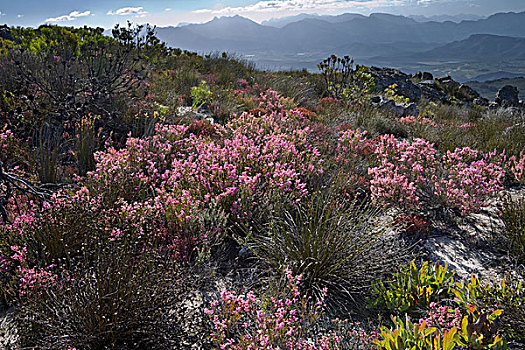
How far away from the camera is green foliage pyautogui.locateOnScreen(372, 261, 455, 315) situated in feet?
9.29

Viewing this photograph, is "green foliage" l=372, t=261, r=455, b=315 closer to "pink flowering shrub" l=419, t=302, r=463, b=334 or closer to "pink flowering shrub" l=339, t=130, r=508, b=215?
"pink flowering shrub" l=419, t=302, r=463, b=334

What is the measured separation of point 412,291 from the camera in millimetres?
2908

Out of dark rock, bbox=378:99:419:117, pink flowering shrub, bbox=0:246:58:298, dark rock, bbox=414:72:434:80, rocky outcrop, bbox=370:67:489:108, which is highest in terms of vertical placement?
dark rock, bbox=414:72:434:80

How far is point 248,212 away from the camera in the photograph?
369 cm

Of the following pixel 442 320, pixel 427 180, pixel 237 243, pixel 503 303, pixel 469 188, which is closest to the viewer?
pixel 442 320

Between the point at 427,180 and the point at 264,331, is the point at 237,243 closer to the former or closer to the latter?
the point at 264,331

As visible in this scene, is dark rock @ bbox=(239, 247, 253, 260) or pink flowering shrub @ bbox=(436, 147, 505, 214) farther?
pink flowering shrub @ bbox=(436, 147, 505, 214)

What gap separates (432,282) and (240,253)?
72.3 inches

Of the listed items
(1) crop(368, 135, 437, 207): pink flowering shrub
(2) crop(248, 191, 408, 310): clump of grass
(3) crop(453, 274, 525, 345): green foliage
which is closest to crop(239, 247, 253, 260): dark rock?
(2) crop(248, 191, 408, 310): clump of grass

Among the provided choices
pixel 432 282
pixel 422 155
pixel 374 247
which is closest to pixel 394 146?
pixel 422 155

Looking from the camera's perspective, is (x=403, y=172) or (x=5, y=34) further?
(x=5, y=34)

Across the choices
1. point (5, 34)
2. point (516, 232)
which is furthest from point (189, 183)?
point (5, 34)

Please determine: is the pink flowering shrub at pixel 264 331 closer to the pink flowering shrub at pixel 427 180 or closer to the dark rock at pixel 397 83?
the pink flowering shrub at pixel 427 180

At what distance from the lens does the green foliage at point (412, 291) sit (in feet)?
9.29
